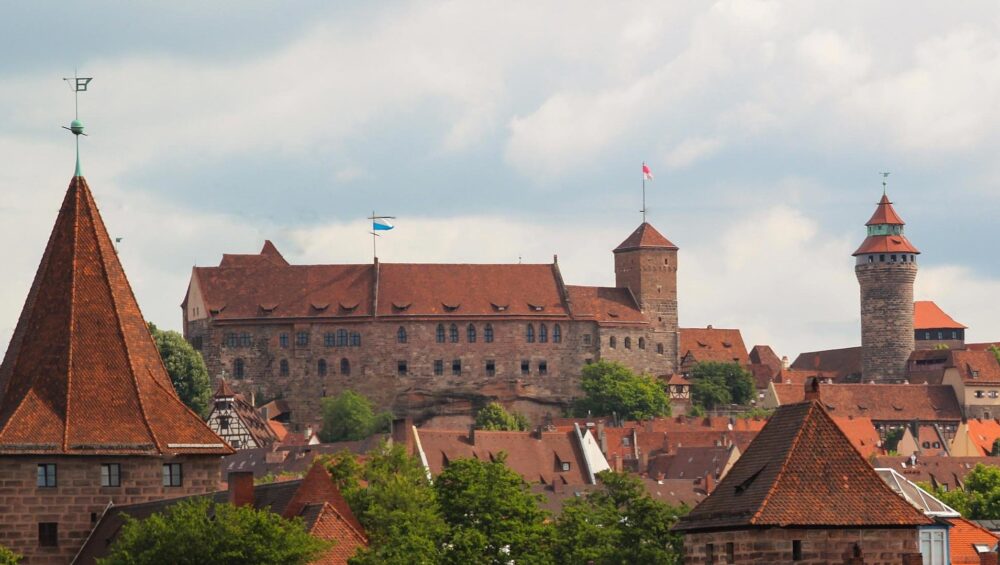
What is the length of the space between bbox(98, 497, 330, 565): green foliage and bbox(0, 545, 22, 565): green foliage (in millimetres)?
2434

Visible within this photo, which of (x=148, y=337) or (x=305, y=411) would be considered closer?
(x=148, y=337)

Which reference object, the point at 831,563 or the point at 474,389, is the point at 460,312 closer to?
the point at 474,389

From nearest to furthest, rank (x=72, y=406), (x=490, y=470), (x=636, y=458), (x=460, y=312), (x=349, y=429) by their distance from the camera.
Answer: (x=72, y=406), (x=490, y=470), (x=636, y=458), (x=349, y=429), (x=460, y=312)

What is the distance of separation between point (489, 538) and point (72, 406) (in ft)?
32.3

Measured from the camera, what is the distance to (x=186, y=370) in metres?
140

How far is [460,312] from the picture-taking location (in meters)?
155

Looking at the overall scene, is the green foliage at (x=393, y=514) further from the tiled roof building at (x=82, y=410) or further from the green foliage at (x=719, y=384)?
the green foliage at (x=719, y=384)

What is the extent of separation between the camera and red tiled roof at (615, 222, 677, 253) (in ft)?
537

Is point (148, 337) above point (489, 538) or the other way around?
above

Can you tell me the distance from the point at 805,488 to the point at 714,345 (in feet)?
455

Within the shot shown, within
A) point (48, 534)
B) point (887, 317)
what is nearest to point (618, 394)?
point (887, 317)

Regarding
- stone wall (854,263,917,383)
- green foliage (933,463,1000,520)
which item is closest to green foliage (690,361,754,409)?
stone wall (854,263,917,383)

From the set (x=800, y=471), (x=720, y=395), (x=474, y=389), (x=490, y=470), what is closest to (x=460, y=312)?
(x=474, y=389)

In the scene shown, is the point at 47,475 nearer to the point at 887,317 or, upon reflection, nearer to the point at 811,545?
the point at 811,545
